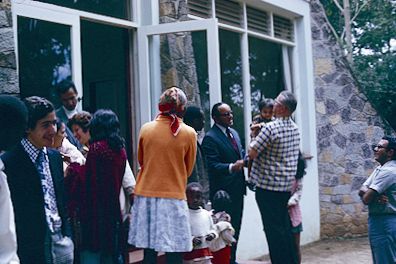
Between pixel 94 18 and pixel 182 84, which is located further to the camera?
pixel 182 84

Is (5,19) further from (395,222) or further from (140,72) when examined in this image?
(395,222)

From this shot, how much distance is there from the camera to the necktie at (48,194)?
4.04 m

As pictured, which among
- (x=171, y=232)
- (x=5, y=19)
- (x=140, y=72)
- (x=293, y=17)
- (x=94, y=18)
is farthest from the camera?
(x=293, y=17)

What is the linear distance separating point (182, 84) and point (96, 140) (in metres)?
3.00

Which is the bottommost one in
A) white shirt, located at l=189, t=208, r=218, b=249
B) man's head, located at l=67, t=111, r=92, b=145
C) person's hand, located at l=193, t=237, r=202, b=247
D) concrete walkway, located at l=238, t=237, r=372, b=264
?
concrete walkway, located at l=238, t=237, r=372, b=264

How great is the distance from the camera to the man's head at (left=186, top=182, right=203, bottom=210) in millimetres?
5773

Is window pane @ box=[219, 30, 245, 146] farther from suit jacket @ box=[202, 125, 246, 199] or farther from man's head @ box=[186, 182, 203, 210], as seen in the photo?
man's head @ box=[186, 182, 203, 210]

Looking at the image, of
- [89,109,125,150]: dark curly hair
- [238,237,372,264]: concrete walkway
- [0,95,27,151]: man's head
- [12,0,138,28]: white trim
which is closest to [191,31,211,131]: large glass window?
[12,0,138,28]: white trim

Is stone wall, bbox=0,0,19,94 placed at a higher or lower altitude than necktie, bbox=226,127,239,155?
higher

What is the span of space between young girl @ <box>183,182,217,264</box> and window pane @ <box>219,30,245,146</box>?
3733 mm

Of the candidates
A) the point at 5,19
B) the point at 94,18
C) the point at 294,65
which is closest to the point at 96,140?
the point at 5,19

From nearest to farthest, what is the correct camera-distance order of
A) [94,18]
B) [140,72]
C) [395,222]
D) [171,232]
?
[171,232] < [395,222] < [94,18] < [140,72]

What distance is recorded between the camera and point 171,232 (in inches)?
210

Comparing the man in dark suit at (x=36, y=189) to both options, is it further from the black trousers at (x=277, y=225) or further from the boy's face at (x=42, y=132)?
the black trousers at (x=277, y=225)
